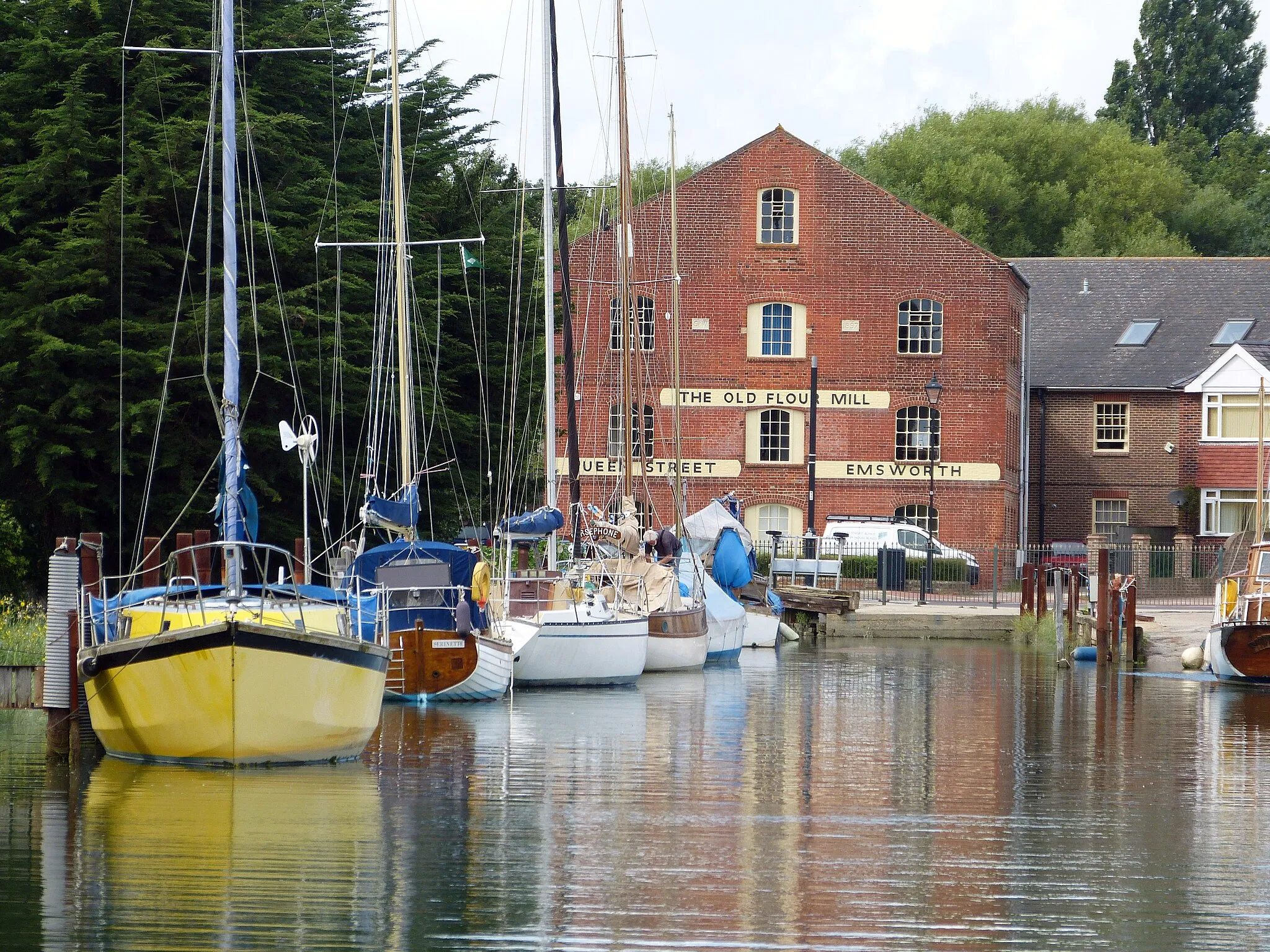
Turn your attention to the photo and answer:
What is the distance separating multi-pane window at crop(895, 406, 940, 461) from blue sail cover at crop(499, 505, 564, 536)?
28206 millimetres

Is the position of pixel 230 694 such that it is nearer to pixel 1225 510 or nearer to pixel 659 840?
pixel 659 840

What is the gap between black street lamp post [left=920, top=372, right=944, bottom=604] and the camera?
47688 millimetres

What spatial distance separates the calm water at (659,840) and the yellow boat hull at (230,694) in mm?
338

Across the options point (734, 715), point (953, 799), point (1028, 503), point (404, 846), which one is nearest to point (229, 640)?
point (404, 846)

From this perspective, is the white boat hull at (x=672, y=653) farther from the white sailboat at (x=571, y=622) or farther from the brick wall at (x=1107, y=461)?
the brick wall at (x=1107, y=461)

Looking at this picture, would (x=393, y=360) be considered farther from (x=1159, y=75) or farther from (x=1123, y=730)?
(x=1159, y=75)

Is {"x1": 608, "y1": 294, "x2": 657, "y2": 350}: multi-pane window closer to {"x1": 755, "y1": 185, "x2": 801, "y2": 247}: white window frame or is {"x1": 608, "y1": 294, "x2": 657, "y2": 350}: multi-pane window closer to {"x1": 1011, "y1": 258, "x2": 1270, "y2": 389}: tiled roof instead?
{"x1": 755, "y1": 185, "x2": 801, "y2": 247}: white window frame

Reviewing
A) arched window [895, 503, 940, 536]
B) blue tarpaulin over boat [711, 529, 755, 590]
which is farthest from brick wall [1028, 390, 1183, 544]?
blue tarpaulin over boat [711, 529, 755, 590]

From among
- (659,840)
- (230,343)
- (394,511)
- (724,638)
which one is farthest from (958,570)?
(659,840)

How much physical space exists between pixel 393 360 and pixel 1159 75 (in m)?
65.3

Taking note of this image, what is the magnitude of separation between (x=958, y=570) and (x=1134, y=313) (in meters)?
15.7

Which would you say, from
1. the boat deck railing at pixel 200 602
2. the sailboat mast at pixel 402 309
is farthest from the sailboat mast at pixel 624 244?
the boat deck railing at pixel 200 602

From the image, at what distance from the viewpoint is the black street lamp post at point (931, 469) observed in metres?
47.7

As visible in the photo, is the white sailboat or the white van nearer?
the white sailboat
